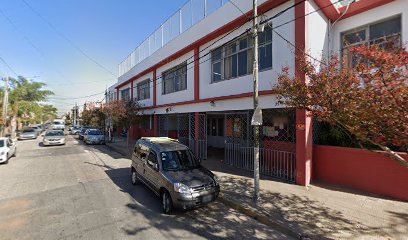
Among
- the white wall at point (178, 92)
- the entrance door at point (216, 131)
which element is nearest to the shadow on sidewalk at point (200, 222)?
the white wall at point (178, 92)

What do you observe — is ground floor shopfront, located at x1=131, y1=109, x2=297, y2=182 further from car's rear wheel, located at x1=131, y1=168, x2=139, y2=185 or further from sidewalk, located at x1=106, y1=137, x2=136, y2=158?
car's rear wheel, located at x1=131, y1=168, x2=139, y2=185

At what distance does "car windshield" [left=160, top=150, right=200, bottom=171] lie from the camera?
6160mm

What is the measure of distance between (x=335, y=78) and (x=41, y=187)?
9.33 meters

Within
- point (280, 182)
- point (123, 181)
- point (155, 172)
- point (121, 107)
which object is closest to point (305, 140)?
point (280, 182)

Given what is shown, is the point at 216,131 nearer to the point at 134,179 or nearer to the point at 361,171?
the point at 134,179

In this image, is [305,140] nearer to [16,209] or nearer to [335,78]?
[335,78]

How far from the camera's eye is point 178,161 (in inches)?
254

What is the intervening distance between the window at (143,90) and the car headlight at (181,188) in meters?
15.9

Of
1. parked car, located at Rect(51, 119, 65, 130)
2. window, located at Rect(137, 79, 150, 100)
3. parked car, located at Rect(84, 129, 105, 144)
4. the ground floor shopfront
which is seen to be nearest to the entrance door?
the ground floor shopfront

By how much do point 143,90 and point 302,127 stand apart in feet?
57.2

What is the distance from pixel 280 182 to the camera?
780 cm

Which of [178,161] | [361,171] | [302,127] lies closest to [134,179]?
[178,161]

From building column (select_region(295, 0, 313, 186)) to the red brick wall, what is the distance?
54 cm

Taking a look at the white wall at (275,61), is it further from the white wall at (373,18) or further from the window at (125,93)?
the window at (125,93)
